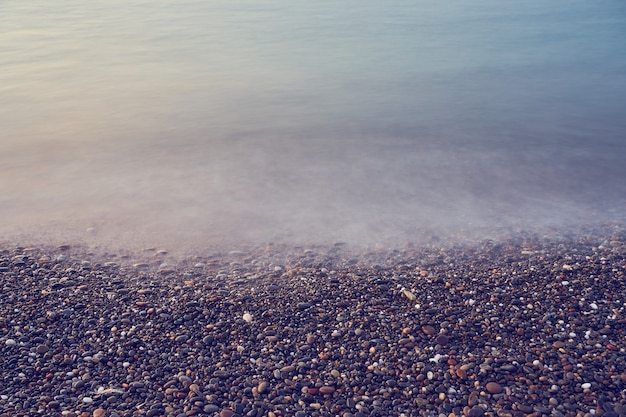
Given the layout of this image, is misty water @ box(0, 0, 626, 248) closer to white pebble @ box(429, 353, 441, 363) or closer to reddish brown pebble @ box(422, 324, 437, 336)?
reddish brown pebble @ box(422, 324, 437, 336)

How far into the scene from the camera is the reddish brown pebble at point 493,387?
3887mm

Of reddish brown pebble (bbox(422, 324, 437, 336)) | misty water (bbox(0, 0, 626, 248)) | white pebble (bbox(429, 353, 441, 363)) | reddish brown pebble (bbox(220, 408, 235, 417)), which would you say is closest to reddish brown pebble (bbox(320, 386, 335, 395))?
reddish brown pebble (bbox(220, 408, 235, 417))

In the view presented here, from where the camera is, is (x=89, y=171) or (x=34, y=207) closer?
(x=34, y=207)

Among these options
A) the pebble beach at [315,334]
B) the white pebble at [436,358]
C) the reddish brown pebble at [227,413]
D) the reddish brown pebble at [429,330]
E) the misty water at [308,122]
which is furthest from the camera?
the misty water at [308,122]

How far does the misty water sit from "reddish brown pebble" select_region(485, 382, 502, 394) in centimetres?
247

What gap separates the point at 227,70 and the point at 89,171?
494 cm

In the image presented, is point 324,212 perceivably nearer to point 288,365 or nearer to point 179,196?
point 179,196

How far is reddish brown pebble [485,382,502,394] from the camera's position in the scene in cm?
389

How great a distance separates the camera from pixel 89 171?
8.24 metres

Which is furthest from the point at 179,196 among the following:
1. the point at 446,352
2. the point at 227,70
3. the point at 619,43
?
the point at 619,43

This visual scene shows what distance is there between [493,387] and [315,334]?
1188mm

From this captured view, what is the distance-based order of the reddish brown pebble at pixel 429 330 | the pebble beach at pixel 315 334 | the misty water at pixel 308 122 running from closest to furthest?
1. the pebble beach at pixel 315 334
2. the reddish brown pebble at pixel 429 330
3. the misty water at pixel 308 122

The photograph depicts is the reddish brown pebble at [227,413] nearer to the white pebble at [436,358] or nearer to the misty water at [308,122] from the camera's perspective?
the white pebble at [436,358]

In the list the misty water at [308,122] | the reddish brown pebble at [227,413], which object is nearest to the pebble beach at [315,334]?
the reddish brown pebble at [227,413]
